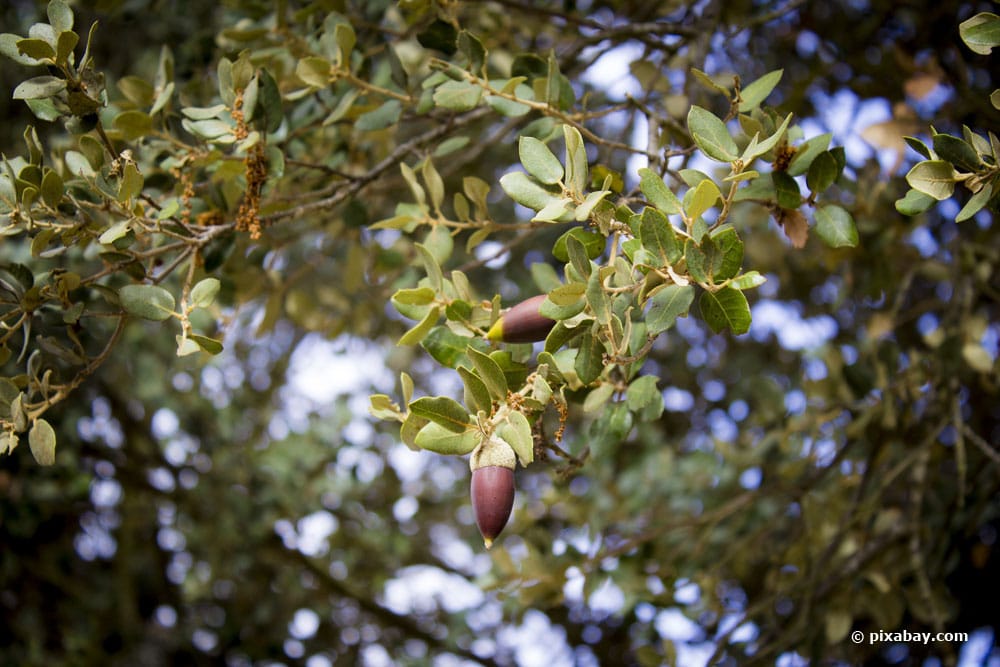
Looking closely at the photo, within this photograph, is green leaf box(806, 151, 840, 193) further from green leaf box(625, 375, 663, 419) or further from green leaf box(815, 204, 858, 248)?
green leaf box(625, 375, 663, 419)

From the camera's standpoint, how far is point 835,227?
3.50 ft

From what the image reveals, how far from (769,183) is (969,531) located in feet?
3.52

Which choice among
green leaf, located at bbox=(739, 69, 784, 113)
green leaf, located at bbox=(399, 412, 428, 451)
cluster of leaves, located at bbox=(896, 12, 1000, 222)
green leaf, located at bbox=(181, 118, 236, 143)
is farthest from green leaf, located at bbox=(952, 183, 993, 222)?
green leaf, located at bbox=(181, 118, 236, 143)

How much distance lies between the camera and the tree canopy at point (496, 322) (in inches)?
38.3

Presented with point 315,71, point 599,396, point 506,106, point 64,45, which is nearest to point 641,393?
point 599,396

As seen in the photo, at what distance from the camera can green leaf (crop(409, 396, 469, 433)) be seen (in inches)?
33.0

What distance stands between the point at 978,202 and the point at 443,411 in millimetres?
563

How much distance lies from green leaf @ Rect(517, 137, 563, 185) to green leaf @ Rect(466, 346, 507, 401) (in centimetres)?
19

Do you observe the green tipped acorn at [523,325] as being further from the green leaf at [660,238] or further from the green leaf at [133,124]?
the green leaf at [133,124]

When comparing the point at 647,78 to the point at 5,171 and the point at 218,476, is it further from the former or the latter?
the point at 218,476

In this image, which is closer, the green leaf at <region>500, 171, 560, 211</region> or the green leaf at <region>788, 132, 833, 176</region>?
the green leaf at <region>500, 171, 560, 211</region>

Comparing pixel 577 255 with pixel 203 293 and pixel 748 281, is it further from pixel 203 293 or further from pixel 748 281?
pixel 203 293

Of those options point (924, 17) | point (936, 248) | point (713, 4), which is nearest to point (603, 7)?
point (713, 4)

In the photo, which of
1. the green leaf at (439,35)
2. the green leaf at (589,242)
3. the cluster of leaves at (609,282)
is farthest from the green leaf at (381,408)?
the green leaf at (439,35)
